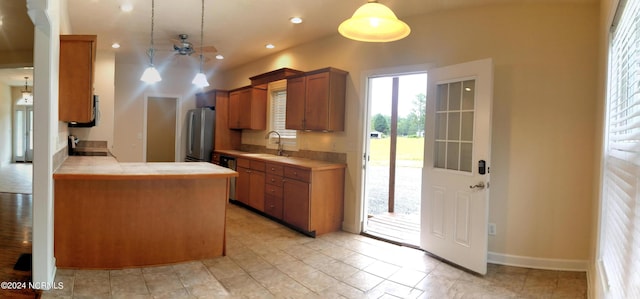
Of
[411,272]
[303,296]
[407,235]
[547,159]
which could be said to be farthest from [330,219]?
[547,159]

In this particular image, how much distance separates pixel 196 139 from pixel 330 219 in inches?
139

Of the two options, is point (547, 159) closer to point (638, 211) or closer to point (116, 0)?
point (638, 211)

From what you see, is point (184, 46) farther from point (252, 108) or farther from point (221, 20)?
point (252, 108)

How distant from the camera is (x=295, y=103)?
4711 mm

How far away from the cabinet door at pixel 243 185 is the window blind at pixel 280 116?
75cm

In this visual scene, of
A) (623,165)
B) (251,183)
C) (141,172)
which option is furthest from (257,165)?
(623,165)

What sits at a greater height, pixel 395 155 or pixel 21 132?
pixel 21 132

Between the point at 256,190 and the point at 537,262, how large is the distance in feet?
11.6

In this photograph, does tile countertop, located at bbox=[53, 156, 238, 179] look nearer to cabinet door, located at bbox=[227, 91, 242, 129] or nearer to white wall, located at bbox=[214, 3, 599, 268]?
white wall, located at bbox=[214, 3, 599, 268]

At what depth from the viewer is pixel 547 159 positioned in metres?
3.13

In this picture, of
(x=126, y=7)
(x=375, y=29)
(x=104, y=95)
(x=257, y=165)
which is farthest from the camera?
(x=104, y=95)

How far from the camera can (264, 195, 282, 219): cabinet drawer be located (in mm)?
4523

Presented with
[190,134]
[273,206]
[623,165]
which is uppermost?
[190,134]

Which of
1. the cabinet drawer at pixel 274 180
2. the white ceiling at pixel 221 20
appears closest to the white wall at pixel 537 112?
the white ceiling at pixel 221 20
